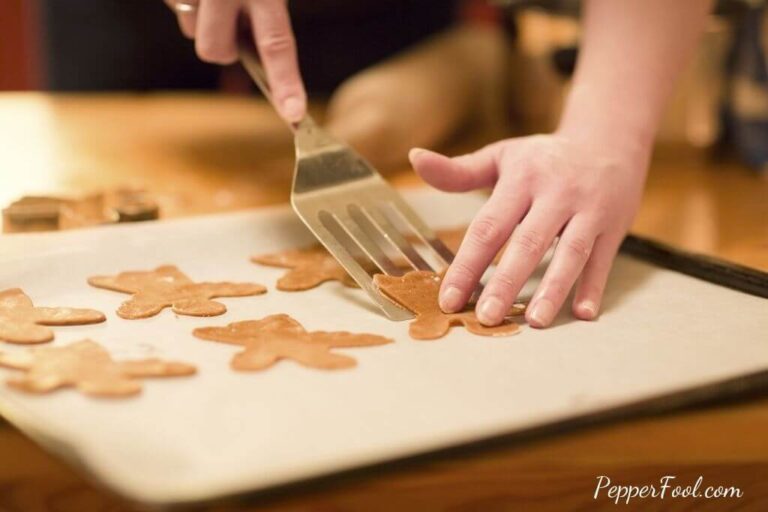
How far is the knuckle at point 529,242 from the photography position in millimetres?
754

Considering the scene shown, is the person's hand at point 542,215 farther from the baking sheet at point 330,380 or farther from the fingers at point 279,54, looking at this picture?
the fingers at point 279,54

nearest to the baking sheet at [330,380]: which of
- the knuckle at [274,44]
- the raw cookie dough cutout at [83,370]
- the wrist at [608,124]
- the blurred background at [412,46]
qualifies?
the raw cookie dough cutout at [83,370]

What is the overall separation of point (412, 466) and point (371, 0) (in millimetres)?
1380

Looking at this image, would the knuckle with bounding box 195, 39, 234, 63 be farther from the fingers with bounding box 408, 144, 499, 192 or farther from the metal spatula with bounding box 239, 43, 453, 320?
the fingers with bounding box 408, 144, 499, 192

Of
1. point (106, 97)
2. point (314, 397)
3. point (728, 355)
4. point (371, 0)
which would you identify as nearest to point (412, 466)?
point (314, 397)

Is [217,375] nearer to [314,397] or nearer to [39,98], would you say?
[314,397]

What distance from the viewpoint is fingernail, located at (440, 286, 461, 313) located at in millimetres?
740

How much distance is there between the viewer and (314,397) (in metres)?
0.59

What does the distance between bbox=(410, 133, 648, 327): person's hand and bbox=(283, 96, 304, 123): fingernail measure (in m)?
0.15

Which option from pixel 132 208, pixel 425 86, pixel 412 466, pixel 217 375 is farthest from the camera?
pixel 425 86

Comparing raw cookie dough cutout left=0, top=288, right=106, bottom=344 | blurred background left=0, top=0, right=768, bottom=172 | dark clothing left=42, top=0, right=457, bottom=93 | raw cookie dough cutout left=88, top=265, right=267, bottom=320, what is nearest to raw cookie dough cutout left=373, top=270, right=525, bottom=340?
raw cookie dough cutout left=88, top=265, right=267, bottom=320

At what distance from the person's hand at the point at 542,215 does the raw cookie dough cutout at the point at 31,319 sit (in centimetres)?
29

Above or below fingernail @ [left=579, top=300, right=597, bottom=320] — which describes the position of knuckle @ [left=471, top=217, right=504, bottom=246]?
above

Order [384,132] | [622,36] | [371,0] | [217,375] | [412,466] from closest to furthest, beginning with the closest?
[412,466] < [217,375] < [622,36] < [384,132] < [371,0]
